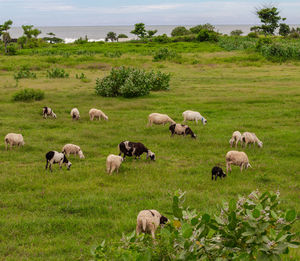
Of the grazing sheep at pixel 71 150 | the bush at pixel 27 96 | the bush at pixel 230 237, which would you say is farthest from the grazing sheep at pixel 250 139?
the bush at pixel 27 96

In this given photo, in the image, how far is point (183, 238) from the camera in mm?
3111

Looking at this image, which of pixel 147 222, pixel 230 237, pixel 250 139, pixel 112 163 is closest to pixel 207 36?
pixel 250 139

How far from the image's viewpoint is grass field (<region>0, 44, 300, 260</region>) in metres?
8.91

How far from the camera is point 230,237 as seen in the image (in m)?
3.35

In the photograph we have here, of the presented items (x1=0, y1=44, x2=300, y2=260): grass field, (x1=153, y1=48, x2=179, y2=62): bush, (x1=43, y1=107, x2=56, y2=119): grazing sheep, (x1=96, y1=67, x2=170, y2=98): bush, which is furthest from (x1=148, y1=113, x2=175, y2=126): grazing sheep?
(x1=153, y1=48, x2=179, y2=62): bush

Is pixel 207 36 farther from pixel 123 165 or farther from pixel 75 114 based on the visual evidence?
pixel 123 165

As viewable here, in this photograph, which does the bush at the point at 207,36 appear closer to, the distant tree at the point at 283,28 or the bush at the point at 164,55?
the distant tree at the point at 283,28

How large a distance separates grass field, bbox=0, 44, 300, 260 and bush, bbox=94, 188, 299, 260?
162 inches

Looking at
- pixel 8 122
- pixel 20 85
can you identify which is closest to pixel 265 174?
pixel 8 122

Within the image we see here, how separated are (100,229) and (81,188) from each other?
9.98ft

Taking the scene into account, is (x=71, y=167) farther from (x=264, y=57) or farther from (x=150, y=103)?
(x=264, y=57)

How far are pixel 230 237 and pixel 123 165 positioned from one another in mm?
10908

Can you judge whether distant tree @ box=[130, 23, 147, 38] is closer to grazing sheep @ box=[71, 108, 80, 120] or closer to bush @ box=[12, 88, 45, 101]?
bush @ box=[12, 88, 45, 101]

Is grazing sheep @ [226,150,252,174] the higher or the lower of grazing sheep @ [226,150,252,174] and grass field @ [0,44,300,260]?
the higher
